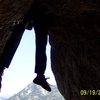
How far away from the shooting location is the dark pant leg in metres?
8.69

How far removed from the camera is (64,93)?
38.5 feet

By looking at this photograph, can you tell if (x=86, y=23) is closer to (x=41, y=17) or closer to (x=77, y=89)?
(x=41, y=17)

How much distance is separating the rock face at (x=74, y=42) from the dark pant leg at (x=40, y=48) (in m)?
0.76

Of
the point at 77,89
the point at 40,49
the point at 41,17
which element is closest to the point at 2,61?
the point at 40,49

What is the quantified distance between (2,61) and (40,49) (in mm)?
1478

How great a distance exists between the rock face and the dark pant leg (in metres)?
0.76

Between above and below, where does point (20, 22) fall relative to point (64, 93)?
above

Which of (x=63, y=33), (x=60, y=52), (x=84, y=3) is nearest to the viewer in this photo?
(x=84, y=3)

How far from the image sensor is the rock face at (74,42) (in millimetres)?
8586
